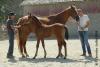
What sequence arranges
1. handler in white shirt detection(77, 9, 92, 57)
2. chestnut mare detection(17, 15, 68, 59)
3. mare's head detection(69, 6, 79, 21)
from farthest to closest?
mare's head detection(69, 6, 79, 21) → handler in white shirt detection(77, 9, 92, 57) → chestnut mare detection(17, 15, 68, 59)

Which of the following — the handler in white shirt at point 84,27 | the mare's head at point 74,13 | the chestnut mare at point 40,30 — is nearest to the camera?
the chestnut mare at point 40,30

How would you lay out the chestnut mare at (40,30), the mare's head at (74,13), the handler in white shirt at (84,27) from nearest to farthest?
the chestnut mare at (40,30) < the handler in white shirt at (84,27) < the mare's head at (74,13)

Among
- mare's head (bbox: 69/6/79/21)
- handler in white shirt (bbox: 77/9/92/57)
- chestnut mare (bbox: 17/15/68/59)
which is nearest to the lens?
chestnut mare (bbox: 17/15/68/59)

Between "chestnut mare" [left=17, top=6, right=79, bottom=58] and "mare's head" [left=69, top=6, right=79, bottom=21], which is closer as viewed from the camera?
"chestnut mare" [left=17, top=6, right=79, bottom=58]

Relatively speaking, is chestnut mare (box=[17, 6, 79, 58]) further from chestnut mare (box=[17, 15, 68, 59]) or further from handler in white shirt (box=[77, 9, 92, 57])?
handler in white shirt (box=[77, 9, 92, 57])

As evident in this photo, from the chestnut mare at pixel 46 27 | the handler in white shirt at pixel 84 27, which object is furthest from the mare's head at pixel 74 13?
the handler in white shirt at pixel 84 27

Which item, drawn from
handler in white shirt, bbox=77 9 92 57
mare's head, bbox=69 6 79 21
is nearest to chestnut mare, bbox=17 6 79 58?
mare's head, bbox=69 6 79 21

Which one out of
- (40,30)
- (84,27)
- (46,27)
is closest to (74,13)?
(84,27)

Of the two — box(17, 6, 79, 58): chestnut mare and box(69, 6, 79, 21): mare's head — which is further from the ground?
box(69, 6, 79, 21): mare's head

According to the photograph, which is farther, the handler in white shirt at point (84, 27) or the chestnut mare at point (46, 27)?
the handler in white shirt at point (84, 27)

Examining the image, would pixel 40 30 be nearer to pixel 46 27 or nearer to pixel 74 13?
pixel 46 27

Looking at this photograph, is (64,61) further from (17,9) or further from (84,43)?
(17,9)

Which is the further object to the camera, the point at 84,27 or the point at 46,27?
the point at 84,27

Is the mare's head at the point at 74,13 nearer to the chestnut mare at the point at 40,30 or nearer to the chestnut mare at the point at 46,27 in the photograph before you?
the chestnut mare at the point at 46,27
